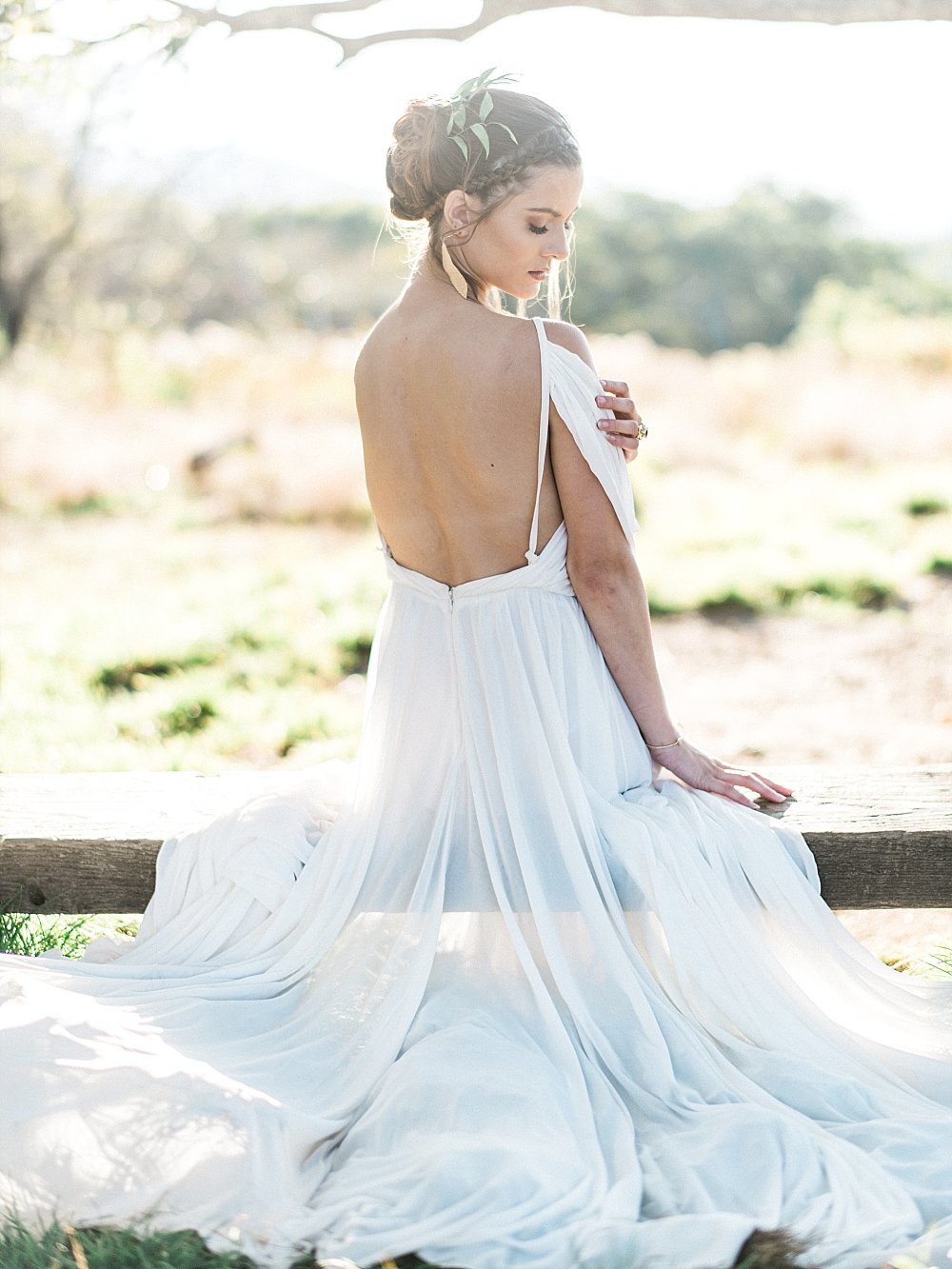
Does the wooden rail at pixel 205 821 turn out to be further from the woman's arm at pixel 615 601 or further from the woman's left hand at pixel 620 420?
the woman's left hand at pixel 620 420

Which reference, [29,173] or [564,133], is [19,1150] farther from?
[29,173]

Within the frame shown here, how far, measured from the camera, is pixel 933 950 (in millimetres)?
3287

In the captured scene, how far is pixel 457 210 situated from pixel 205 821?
1.40 m

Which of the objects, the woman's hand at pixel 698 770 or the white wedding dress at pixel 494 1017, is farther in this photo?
the woman's hand at pixel 698 770

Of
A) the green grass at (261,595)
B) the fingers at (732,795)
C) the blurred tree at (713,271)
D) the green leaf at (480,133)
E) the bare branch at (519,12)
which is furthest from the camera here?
the blurred tree at (713,271)

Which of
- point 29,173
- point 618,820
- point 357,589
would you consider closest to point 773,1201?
point 618,820

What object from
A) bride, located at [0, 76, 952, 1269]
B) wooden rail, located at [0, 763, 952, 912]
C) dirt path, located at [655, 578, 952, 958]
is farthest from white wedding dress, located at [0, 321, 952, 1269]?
dirt path, located at [655, 578, 952, 958]

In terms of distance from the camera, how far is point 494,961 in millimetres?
2428

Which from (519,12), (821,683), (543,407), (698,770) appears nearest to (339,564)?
(821,683)

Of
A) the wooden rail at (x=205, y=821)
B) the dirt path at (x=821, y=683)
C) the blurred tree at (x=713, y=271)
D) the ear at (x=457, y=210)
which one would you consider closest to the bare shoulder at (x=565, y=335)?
the ear at (x=457, y=210)

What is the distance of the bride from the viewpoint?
194 centimetres

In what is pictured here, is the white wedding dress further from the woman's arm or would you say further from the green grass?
the green grass

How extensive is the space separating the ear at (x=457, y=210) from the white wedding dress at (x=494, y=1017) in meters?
0.34

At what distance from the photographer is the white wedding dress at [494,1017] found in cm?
192
